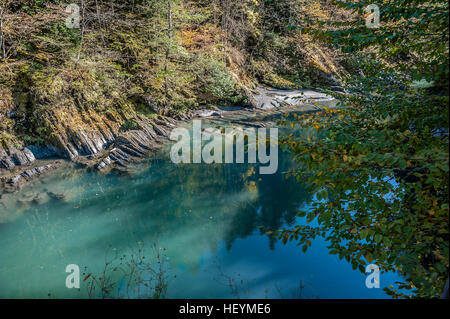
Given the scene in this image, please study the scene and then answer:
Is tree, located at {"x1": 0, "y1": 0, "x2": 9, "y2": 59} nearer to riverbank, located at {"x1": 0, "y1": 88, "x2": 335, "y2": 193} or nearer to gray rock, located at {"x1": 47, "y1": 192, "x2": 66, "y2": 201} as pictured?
riverbank, located at {"x1": 0, "y1": 88, "x2": 335, "y2": 193}

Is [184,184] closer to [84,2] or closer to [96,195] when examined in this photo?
[96,195]

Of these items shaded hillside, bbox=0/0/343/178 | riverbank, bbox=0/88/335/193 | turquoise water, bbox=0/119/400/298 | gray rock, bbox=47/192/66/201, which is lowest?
turquoise water, bbox=0/119/400/298

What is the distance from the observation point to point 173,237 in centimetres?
774

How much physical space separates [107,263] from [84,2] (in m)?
14.3

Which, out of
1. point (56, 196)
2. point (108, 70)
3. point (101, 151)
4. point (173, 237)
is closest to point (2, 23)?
point (108, 70)

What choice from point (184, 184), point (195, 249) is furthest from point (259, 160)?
point (195, 249)

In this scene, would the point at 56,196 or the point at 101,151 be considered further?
the point at 101,151

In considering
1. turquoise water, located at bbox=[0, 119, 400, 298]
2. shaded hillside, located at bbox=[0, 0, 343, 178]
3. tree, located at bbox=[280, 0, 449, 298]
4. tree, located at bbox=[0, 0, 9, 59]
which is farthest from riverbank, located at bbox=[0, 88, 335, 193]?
tree, located at bbox=[280, 0, 449, 298]

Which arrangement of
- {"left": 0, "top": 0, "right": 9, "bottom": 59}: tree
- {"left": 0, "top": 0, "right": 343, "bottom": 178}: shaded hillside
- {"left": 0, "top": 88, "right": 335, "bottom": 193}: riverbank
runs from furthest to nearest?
{"left": 0, "top": 0, "right": 343, "bottom": 178}: shaded hillside < {"left": 0, "top": 0, "right": 9, "bottom": 59}: tree < {"left": 0, "top": 88, "right": 335, "bottom": 193}: riverbank

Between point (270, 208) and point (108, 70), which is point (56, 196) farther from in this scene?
point (108, 70)

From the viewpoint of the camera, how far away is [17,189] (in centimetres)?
977

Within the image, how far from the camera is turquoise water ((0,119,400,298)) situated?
19.9ft

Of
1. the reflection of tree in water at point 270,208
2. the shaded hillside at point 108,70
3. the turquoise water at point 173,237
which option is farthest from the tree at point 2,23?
the reflection of tree in water at point 270,208
